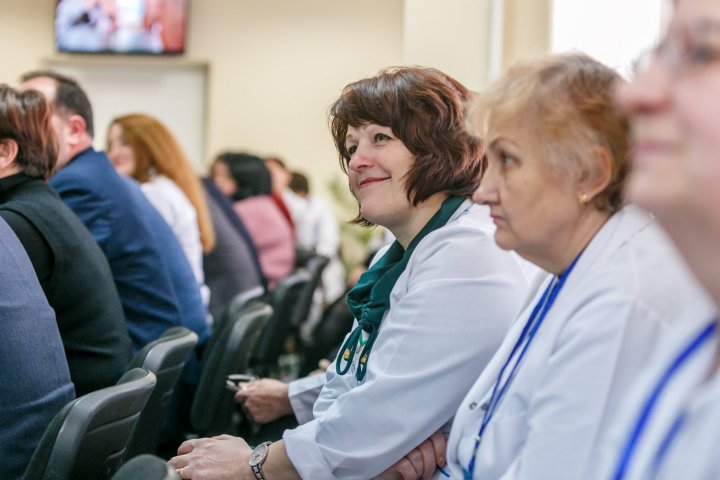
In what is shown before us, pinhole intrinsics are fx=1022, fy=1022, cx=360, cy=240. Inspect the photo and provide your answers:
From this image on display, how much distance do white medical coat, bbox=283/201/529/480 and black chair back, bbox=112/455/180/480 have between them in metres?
0.57

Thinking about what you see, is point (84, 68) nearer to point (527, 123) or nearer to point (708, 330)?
point (527, 123)

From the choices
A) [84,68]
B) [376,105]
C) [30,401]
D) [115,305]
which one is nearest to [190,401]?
[115,305]

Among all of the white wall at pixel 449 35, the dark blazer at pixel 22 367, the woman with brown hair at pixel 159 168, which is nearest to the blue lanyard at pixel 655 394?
the dark blazer at pixel 22 367

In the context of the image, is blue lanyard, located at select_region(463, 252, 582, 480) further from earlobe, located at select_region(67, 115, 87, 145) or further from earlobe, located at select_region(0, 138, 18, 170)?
earlobe, located at select_region(67, 115, 87, 145)

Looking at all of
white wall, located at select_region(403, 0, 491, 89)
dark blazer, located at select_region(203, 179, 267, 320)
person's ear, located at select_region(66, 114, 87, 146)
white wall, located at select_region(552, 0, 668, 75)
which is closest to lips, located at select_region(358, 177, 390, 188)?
person's ear, located at select_region(66, 114, 87, 146)

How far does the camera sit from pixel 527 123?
1.38 metres

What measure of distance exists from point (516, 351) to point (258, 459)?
632 millimetres

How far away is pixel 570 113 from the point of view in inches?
52.9

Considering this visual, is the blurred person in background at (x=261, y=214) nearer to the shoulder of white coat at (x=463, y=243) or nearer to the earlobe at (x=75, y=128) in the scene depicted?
the earlobe at (x=75, y=128)

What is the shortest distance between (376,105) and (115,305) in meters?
1.00

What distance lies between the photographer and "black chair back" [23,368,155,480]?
162cm

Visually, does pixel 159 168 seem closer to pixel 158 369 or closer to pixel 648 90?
pixel 158 369

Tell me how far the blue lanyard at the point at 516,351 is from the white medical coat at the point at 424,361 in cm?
29

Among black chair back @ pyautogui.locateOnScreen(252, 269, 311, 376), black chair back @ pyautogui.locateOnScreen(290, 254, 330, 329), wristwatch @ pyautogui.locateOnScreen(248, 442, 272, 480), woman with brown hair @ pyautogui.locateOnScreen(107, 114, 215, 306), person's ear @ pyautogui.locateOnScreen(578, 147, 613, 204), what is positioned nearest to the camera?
person's ear @ pyautogui.locateOnScreen(578, 147, 613, 204)
